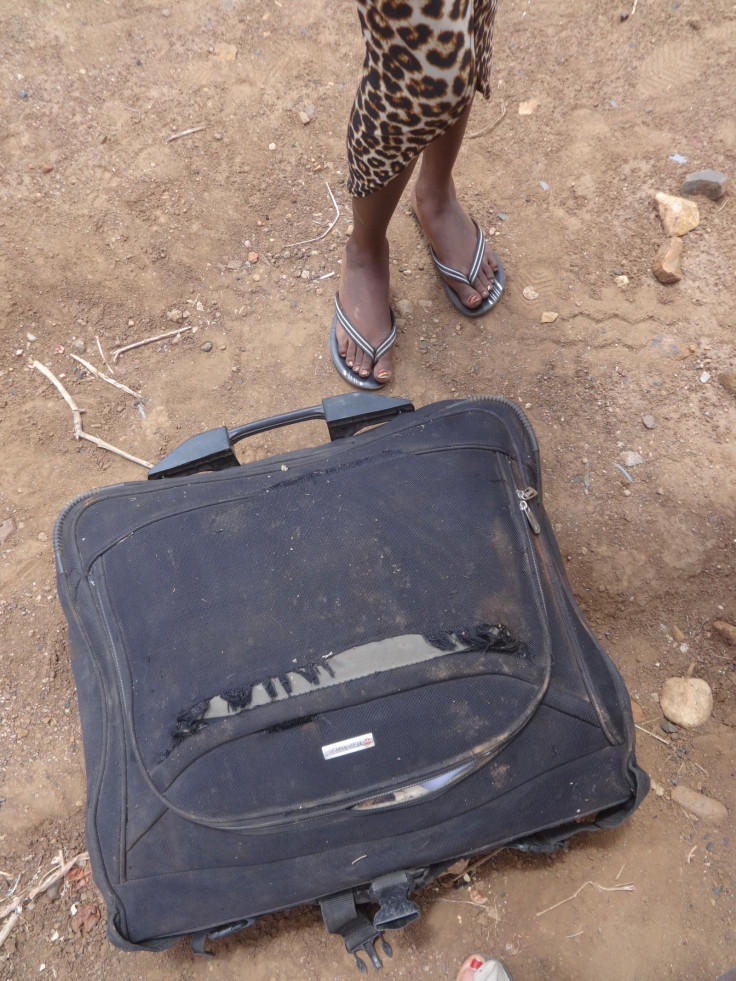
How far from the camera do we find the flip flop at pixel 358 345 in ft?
5.55

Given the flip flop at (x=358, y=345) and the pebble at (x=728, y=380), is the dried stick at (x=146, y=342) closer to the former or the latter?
the flip flop at (x=358, y=345)

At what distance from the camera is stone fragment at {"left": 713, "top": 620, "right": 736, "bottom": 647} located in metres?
1.42

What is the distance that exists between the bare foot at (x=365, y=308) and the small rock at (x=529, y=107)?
2.97ft

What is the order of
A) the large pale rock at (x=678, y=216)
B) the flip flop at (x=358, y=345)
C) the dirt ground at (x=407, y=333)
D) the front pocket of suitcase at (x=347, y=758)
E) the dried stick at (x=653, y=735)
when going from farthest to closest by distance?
the large pale rock at (x=678, y=216), the flip flop at (x=358, y=345), the dried stick at (x=653, y=735), the dirt ground at (x=407, y=333), the front pocket of suitcase at (x=347, y=758)

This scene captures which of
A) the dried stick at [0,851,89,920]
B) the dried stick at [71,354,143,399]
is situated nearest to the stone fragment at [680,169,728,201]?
the dried stick at [71,354,143,399]

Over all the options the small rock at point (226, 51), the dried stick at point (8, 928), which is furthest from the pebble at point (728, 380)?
the dried stick at point (8, 928)

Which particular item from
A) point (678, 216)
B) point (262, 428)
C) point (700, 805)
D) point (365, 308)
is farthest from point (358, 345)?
point (700, 805)

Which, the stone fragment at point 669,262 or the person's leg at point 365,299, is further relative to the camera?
the stone fragment at point 669,262

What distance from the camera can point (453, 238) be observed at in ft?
5.71

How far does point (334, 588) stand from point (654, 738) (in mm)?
911

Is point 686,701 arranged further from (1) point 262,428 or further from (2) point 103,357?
(2) point 103,357

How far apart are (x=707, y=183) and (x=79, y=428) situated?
2069mm

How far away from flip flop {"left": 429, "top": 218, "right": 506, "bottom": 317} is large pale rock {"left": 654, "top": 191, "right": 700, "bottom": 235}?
1.78ft

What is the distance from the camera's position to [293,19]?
2.08m
